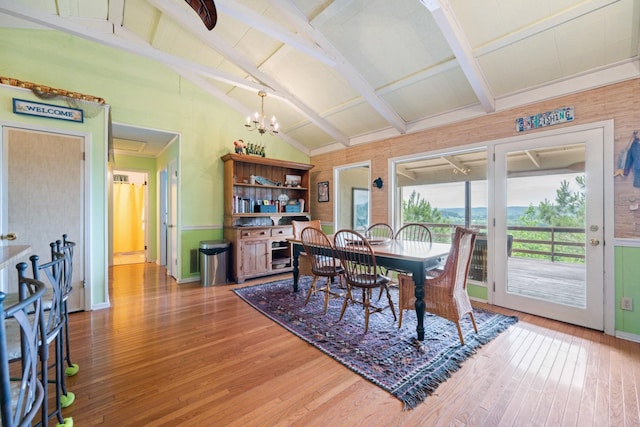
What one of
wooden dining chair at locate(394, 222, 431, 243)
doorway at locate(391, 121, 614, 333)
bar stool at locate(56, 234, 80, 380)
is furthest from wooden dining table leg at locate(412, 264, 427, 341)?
bar stool at locate(56, 234, 80, 380)

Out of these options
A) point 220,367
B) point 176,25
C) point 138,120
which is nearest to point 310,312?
point 220,367

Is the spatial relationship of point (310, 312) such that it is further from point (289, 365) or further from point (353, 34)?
point (353, 34)

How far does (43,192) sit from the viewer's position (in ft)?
9.79

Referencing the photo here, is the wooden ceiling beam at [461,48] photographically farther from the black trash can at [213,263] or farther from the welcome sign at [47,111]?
the black trash can at [213,263]

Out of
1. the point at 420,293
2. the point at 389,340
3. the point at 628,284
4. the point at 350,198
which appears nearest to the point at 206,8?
the point at 420,293

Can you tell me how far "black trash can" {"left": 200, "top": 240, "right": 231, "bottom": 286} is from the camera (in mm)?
4328

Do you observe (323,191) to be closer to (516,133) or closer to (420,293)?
(516,133)

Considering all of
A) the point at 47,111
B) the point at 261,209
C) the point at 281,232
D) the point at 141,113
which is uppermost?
the point at 141,113

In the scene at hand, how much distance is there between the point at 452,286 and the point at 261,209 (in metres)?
3.59

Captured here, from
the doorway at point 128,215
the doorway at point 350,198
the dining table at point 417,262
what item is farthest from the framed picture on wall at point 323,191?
the doorway at point 128,215

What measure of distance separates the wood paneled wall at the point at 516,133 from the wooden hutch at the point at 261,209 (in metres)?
1.12

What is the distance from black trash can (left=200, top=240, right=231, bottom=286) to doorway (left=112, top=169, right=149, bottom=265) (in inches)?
144

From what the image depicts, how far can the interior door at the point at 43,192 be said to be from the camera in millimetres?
Result: 2846

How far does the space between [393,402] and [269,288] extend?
2687 mm
